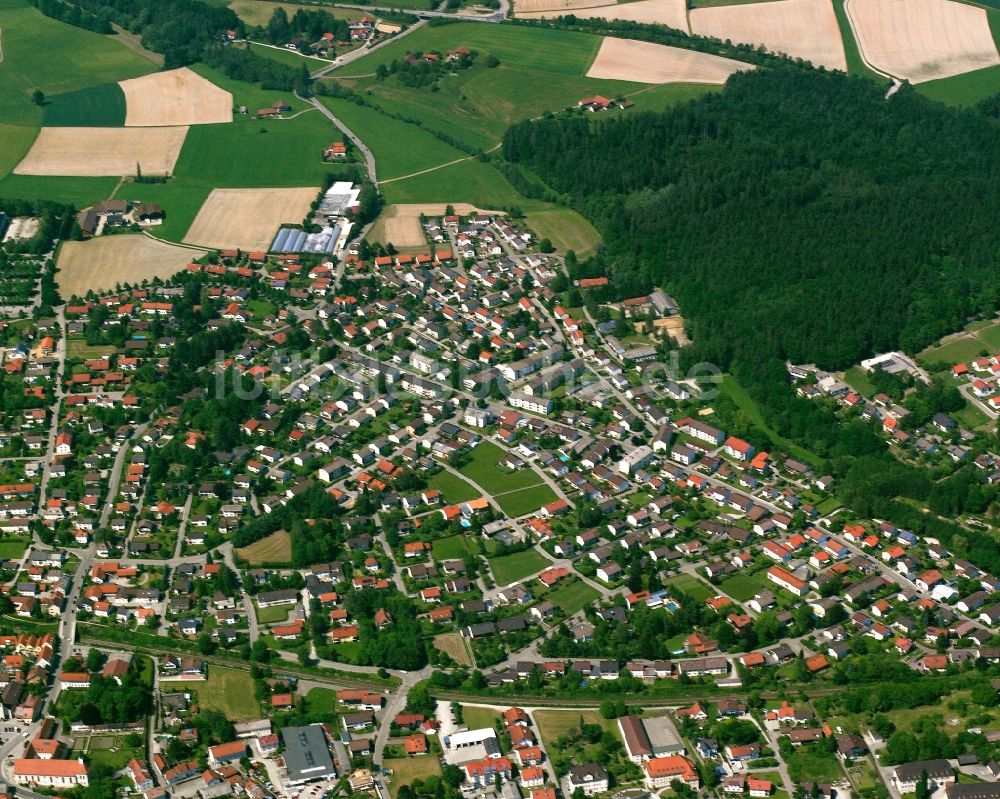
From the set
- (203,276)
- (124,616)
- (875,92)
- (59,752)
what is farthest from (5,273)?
(875,92)

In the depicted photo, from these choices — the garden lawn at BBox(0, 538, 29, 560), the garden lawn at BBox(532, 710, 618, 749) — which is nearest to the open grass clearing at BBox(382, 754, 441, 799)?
the garden lawn at BBox(532, 710, 618, 749)

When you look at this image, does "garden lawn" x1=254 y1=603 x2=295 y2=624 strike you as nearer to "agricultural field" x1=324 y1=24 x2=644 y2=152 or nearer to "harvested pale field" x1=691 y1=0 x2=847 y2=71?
"agricultural field" x1=324 y1=24 x2=644 y2=152

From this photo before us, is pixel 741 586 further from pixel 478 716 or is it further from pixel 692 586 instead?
pixel 478 716

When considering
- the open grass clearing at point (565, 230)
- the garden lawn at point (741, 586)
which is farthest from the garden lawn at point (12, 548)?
the open grass clearing at point (565, 230)

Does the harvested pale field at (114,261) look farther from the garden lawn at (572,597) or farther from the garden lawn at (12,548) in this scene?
the garden lawn at (572,597)

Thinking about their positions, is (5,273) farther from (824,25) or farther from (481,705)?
(824,25)
